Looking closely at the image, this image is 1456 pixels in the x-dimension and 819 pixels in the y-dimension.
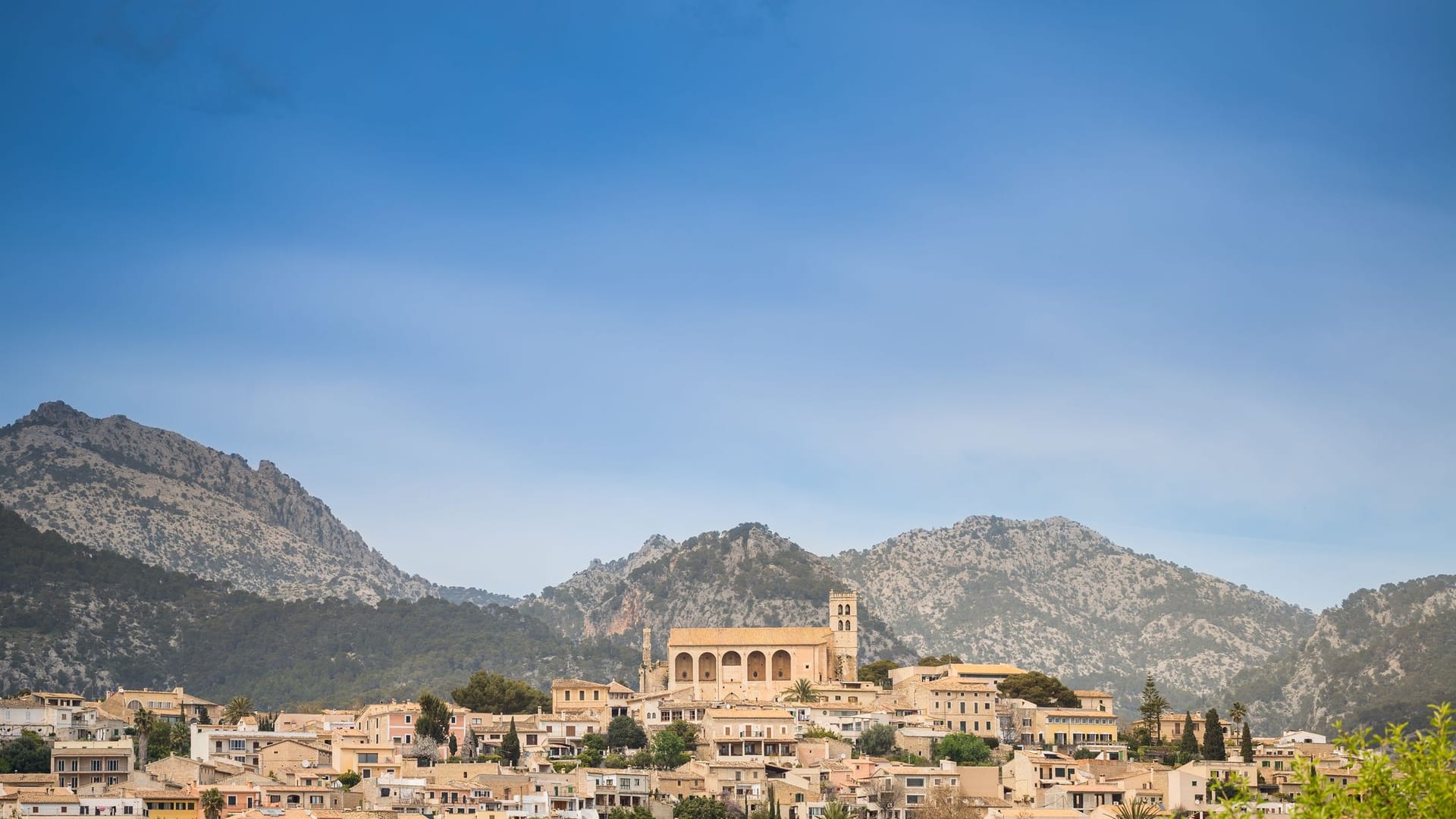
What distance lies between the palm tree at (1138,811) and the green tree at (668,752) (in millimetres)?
21693

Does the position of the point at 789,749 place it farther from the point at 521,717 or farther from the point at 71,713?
the point at 71,713

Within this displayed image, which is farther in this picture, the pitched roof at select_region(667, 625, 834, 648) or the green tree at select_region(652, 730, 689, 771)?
the pitched roof at select_region(667, 625, 834, 648)

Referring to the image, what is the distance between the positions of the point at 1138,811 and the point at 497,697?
134 ft

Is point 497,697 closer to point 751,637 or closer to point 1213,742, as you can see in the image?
point 751,637

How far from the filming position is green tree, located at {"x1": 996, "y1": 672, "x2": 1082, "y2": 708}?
11438 cm

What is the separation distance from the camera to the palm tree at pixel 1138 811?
8288cm

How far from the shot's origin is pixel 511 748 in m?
98.9

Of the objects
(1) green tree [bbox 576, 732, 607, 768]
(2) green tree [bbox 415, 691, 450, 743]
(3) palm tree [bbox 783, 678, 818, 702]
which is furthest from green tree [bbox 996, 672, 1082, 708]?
(2) green tree [bbox 415, 691, 450, 743]

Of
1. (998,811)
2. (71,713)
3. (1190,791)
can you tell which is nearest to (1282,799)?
(1190,791)

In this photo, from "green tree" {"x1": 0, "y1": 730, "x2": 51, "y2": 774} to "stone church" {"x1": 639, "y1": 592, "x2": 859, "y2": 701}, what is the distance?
37.9m

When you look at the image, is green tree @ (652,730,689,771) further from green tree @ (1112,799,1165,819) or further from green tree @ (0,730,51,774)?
green tree @ (0,730,51,774)

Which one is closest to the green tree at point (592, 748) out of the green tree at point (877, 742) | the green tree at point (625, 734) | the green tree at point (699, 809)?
the green tree at point (625, 734)

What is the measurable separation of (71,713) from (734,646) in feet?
130

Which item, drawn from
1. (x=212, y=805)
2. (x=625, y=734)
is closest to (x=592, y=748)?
(x=625, y=734)
